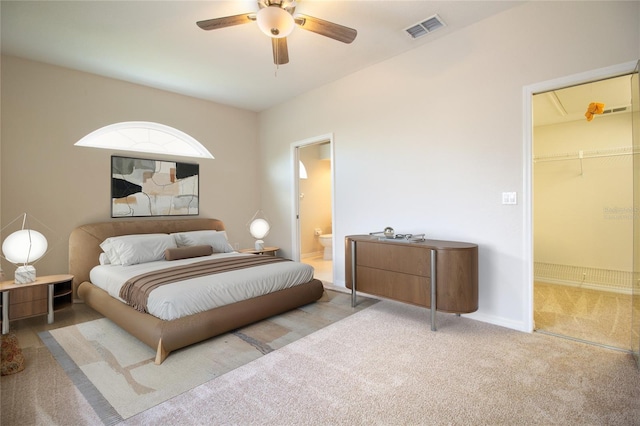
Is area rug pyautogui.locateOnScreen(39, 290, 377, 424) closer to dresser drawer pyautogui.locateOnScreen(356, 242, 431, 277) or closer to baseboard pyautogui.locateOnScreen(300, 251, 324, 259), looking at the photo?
dresser drawer pyautogui.locateOnScreen(356, 242, 431, 277)

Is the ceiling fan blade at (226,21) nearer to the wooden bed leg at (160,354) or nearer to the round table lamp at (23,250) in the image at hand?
the wooden bed leg at (160,354)

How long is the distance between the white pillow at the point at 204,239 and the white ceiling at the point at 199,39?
2.06 m

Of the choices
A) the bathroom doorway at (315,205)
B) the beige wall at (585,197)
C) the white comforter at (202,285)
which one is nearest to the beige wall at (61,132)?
the white comforter at (202,285)

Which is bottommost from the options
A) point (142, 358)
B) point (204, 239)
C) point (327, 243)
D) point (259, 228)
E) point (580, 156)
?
point (142, 358)

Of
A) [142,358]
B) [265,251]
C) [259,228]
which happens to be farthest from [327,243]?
[142,358]

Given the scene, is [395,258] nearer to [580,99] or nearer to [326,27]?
[326,27]

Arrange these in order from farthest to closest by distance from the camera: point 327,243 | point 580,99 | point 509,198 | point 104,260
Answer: point 327,243 → point 104,260 → point 580,99 → point 509,198

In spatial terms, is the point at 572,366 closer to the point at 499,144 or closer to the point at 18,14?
the point at 499,144

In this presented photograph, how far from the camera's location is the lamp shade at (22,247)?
297 cm

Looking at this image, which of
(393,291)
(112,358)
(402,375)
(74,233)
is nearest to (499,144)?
(393,291)

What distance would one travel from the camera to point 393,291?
3.08m

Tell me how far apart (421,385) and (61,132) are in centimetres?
460

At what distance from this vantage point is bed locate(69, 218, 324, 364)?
2.35m

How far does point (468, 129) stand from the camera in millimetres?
3072
